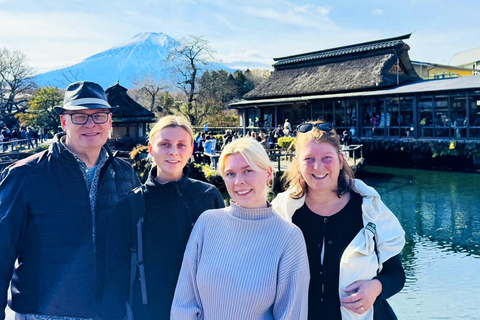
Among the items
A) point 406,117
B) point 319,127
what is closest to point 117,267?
point 319,127

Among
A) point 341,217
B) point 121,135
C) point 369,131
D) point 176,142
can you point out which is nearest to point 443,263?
point 341,217

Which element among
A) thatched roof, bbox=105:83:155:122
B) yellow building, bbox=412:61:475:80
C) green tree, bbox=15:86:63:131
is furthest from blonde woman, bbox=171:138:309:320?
yellow building, bbox=412:61:475:80

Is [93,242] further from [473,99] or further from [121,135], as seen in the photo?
[473,99]

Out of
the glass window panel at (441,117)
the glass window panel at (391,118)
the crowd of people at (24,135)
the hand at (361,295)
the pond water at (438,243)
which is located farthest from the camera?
the crowd of people at (24,135)

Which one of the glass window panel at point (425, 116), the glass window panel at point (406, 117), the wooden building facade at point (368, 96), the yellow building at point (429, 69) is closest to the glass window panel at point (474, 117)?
the wooden building facade at point (368, 96)

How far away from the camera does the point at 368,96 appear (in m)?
23.2

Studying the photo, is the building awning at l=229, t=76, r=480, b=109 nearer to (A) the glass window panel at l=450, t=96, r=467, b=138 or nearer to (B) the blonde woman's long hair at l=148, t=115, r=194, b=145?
(A) the glass window panel at l=450, t=96, r=467, b=138

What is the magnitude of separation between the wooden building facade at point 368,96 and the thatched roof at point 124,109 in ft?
27.3

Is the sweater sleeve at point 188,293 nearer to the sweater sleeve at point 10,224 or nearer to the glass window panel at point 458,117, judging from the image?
the sweater sleeve at point 10,224

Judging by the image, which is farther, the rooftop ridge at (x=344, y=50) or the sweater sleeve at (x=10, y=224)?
the rooftop ridge at (x=344, y=50)

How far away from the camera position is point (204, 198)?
7.29ft

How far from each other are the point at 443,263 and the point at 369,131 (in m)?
15.8

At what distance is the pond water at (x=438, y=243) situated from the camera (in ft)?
20.9

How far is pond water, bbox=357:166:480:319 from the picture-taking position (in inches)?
251
